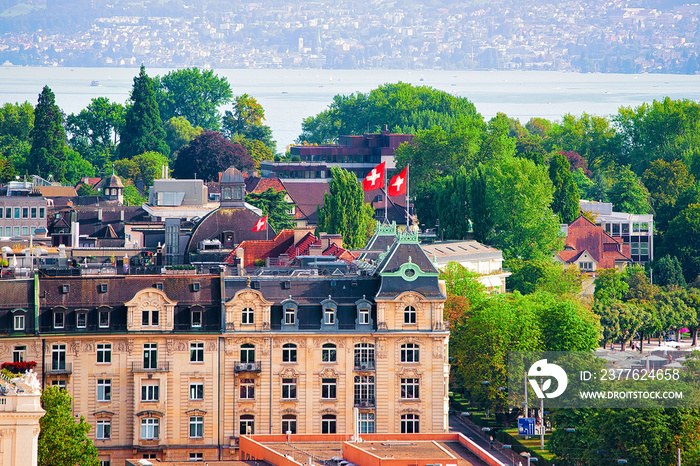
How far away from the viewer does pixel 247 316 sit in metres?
95.4

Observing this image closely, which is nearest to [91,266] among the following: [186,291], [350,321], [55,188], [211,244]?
[186,291]

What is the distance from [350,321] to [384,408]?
4788 millimetres

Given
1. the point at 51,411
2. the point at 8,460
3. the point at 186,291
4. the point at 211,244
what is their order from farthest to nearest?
the point at 211,244, the point at 186,291, the point at 51,411, the point at 8,460

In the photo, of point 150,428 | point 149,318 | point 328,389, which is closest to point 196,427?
point 150,428

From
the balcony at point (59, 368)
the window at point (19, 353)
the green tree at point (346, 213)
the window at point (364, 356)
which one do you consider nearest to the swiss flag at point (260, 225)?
the window at point (364, 356)

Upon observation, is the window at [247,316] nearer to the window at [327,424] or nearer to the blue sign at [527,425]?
the window at [327,424]

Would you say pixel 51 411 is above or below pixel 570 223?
below

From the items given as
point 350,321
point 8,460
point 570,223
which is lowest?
point 8,460

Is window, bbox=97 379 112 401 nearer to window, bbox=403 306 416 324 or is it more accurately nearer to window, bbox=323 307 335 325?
window, bbox=323 307 335 325

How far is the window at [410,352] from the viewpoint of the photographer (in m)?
96.1

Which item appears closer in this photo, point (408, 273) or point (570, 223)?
point (408, 273)

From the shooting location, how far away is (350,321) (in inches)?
3789

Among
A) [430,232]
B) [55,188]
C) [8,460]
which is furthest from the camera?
[55,188]

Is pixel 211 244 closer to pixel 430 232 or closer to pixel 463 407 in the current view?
pixel 463 407
